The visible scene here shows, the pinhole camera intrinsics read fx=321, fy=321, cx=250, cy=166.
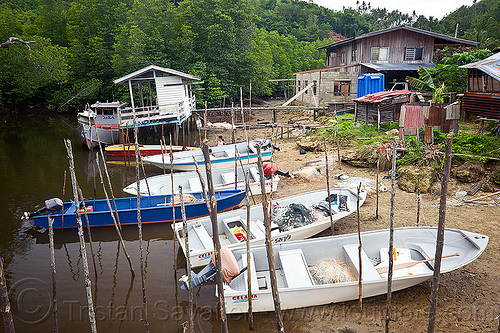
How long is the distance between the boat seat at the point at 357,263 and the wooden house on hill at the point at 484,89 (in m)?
8.79

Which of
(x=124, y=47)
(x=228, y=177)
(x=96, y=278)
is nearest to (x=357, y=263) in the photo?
(x=96, y=278)

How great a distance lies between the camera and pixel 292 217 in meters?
8.83

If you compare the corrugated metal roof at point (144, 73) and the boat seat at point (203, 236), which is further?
the corrugated metal roof at point (144, 73)

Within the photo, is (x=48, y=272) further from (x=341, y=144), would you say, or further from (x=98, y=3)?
(x=98, y=3)

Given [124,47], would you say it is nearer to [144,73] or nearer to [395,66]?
[144,73]

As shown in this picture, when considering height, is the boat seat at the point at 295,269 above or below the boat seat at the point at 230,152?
below

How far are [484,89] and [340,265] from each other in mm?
10579

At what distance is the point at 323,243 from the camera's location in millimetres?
7480

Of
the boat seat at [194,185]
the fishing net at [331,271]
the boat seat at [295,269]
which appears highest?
the boat seat at [194,185]

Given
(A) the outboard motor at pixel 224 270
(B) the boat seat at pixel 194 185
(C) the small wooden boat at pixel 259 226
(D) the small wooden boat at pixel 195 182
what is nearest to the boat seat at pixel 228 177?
(D) the small wooden boat at pixel 195 182

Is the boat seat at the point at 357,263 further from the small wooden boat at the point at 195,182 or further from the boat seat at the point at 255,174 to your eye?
the boat seat at the point at 255,174

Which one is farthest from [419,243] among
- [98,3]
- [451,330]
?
[98,3]

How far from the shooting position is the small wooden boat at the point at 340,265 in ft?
20.4

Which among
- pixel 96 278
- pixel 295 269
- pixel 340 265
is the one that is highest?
pixel 295 269
